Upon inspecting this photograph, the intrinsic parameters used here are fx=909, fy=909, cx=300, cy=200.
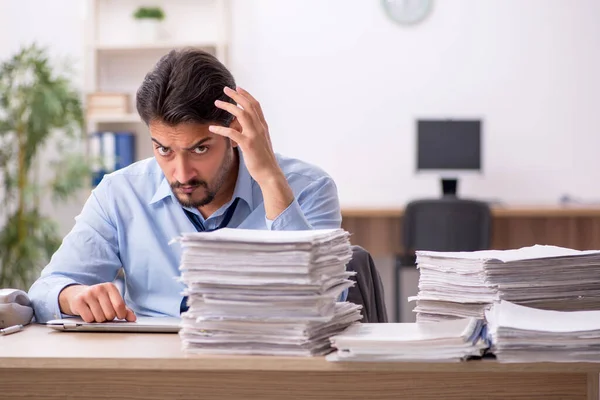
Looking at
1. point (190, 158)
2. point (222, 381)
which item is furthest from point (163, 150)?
point (222, 381)

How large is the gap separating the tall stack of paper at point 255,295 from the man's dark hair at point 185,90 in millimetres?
594

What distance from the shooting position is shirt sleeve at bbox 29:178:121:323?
1.92m

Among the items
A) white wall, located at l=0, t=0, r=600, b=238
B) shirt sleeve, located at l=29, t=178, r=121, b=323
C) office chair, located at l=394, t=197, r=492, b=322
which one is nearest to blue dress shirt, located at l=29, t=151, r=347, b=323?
shirt sleeve, located at l=29, t=178, r=121, b=323

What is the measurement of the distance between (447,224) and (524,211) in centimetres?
42

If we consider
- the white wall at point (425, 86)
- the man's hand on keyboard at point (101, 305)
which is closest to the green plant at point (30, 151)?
the white wall at point (425, 86)

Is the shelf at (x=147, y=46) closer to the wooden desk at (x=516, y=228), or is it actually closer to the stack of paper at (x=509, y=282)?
the wooden desk at (x=516, y=228)

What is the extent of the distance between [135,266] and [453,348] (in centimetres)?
96

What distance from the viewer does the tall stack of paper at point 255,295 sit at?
4.12 feet

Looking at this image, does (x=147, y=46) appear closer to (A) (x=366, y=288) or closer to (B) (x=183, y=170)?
(B) (x=183, y=170)

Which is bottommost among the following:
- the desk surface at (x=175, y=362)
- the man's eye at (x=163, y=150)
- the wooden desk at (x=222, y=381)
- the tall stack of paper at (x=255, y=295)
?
the wooden desk at (x=222, y=381)

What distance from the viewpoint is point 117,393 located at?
4.55 ft

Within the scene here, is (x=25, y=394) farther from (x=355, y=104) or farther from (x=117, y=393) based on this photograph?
(x=355, y=104)

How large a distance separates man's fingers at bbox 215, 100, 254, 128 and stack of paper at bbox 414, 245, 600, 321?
0.43 metres

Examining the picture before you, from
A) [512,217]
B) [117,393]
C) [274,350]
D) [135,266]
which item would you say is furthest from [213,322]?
[512,217]
